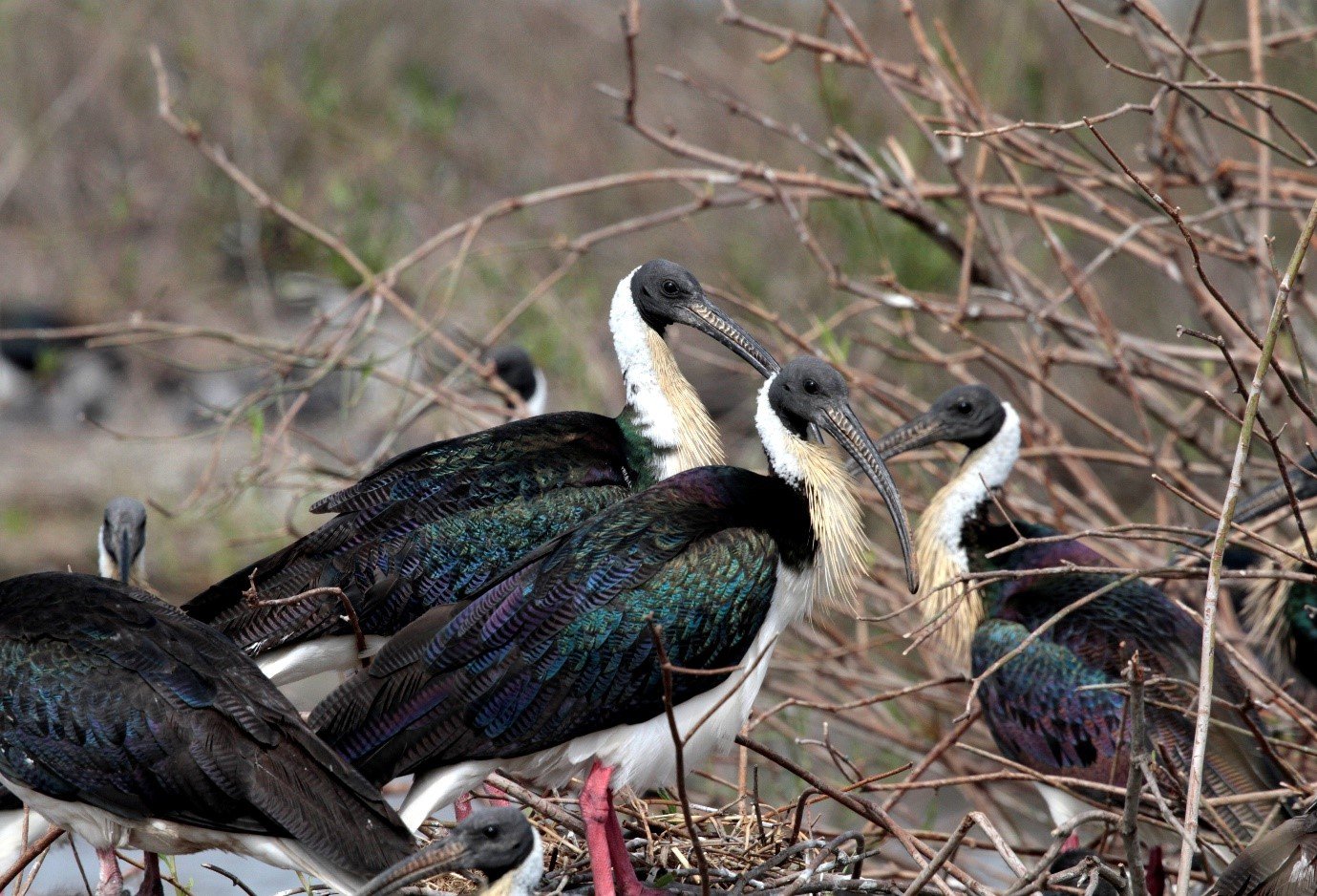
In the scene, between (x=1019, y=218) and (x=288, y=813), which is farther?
(x=1019, y=218)

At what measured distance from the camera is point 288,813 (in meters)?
4.87

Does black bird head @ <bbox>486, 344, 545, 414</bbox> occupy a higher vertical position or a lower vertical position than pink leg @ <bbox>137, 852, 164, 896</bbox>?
higher

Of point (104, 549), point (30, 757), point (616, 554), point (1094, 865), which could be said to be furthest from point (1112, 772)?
point (104, 549)

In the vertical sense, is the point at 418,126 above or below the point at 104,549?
above

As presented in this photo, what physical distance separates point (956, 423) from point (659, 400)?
55.8 inches

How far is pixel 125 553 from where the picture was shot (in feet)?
24.6

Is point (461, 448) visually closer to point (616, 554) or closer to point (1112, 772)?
point (616, 554)

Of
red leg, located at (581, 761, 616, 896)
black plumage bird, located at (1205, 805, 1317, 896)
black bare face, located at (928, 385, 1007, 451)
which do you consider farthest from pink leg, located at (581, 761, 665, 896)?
black bare face, located at (928, 385, 1007, 451)

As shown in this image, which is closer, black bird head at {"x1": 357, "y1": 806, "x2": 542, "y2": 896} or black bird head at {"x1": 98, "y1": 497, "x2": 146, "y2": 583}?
black bird head at {"x1": 357, "y1": 806, "x2": 542, "y2": 896}

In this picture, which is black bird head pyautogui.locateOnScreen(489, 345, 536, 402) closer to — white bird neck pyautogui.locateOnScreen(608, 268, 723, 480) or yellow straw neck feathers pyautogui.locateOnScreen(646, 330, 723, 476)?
white bird neck pyautogui.locateOnScreen(608, 268, 723, 480)

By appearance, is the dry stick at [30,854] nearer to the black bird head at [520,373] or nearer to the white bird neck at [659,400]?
the white bird neck at [659,400]

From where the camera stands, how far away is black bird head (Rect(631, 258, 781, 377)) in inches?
260

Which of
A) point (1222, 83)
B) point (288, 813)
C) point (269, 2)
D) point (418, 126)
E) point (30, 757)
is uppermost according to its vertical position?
point (269, 2)

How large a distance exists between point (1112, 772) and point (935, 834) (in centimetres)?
65
